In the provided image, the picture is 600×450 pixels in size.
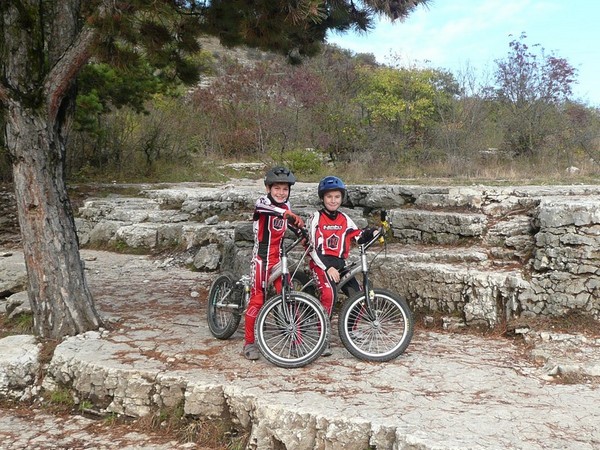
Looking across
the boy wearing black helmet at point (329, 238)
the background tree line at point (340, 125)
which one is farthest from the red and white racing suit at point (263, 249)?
the background tree line at point (340, 125)

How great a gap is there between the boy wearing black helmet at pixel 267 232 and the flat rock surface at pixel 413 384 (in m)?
0.36

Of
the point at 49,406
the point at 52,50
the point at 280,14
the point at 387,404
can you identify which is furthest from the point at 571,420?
the point at 52,50

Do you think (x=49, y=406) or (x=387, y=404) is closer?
(x=387, y=404)

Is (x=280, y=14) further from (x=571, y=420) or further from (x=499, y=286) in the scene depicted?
(x=571, y=420)

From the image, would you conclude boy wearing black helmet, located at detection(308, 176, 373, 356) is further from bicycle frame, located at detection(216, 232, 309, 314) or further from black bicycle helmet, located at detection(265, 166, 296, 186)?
black bicycle helmet, located at detection(265, 166, 296, 186)

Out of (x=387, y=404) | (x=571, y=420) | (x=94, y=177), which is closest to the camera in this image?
(x=571, y=420)

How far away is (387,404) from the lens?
3609 millimetres

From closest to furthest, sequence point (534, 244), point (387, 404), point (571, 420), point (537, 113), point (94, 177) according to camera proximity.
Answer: point (571, 420), point (387, 404), point (534, 244), point (94, 177), point (537, 113)

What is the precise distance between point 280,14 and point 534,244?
343 centimetres

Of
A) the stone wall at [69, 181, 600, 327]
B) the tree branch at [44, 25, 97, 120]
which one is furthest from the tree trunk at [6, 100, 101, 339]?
the stone wall at [69, 181, 600, 327]

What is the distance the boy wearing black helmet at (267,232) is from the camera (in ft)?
14.6

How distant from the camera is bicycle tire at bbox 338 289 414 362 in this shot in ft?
14.3

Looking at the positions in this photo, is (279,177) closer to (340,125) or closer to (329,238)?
(329,238)

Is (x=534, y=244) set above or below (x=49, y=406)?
above
